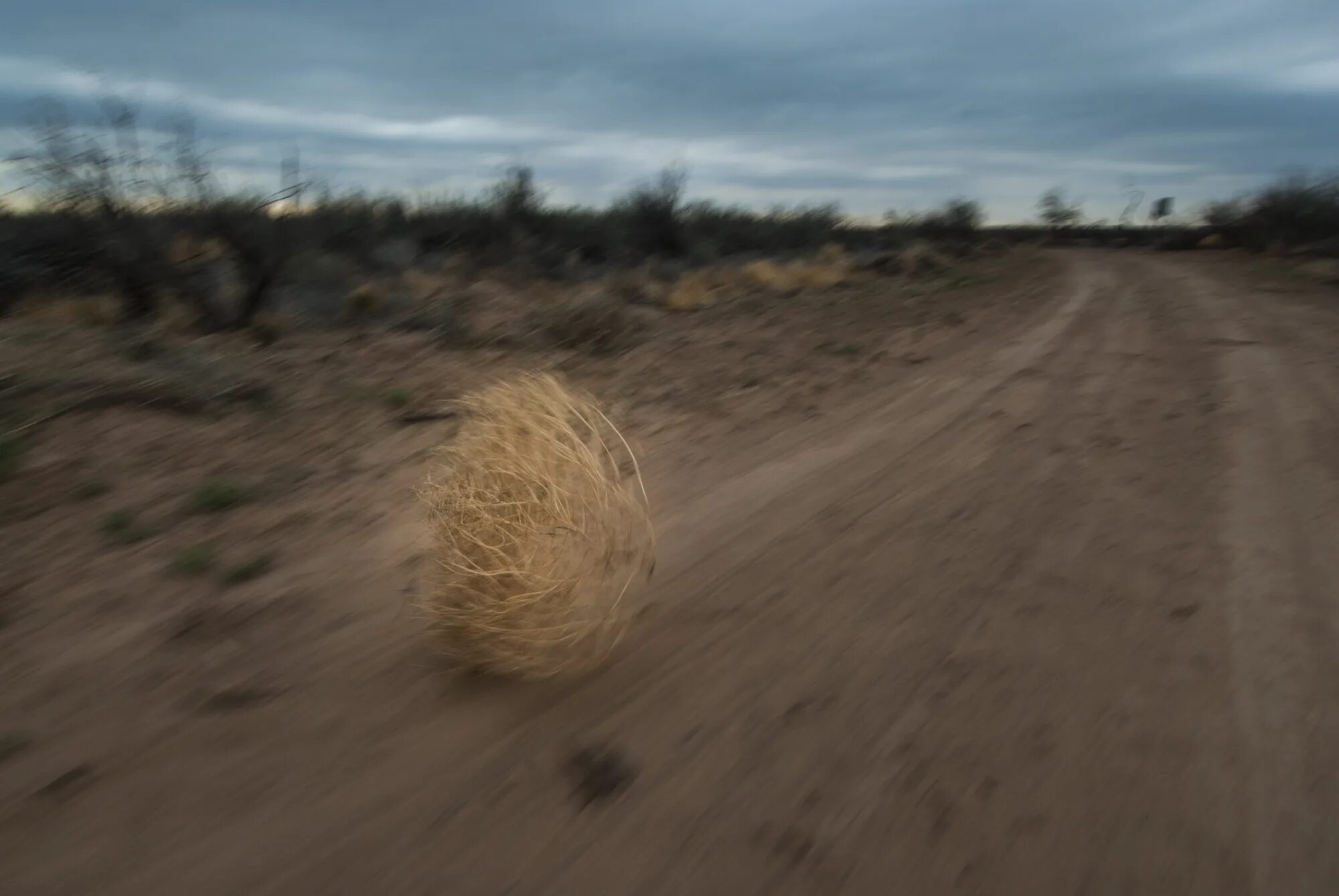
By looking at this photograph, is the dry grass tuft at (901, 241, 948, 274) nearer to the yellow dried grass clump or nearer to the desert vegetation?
the desert vegetation

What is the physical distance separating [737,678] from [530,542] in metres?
1.19

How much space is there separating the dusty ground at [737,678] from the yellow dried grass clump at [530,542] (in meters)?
0.26

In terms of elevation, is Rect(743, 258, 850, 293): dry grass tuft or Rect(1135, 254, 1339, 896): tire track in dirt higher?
Rect(743, 258, 850, 293): dry grass tuft

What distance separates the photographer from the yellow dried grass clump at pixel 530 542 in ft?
14.2

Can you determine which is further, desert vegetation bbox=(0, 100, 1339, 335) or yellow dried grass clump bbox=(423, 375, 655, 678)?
desert vegetation bbox=(0, 100, 1339, 335)

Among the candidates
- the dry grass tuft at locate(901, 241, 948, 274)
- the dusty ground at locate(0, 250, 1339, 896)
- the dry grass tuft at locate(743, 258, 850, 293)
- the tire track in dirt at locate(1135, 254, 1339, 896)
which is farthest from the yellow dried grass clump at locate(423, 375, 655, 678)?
the dry grass tuft at locate(901, 241, 948, 274)

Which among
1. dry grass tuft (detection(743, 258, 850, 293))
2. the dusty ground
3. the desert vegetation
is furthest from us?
dry grass tuft (detection(743, 258, 850, 293))

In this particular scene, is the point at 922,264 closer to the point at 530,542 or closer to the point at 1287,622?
the point at 1287,622

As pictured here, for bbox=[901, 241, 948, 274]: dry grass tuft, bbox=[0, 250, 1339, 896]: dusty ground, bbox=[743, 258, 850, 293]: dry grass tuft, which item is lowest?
bbox=[0, 250, 1339, 896]: dusty ground

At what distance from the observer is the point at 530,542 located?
429cm

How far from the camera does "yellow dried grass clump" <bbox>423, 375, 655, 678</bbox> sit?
4.33 meters

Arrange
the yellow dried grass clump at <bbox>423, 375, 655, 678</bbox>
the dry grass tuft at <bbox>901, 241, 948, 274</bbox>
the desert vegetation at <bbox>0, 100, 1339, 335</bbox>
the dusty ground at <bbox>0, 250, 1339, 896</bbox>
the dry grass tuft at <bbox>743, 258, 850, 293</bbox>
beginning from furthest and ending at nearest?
the dry grass tuft at <bbox>901, 241, 948, 274</bbox>
the dry grass tuft at <bbox>743, 258, 850, 293</bbox>
the desert vegetation at <bbox>0, 100, 1339, 335</bbox>
the yellow dried grass clump at <bbox>423, 375, 655, 678</bbox>
the dusty ground at <bbox>0, 250, 1339, 896</bbox>

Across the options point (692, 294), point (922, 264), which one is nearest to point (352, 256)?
point (692, 294)

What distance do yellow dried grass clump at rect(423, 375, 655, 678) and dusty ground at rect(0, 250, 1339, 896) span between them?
260mm
